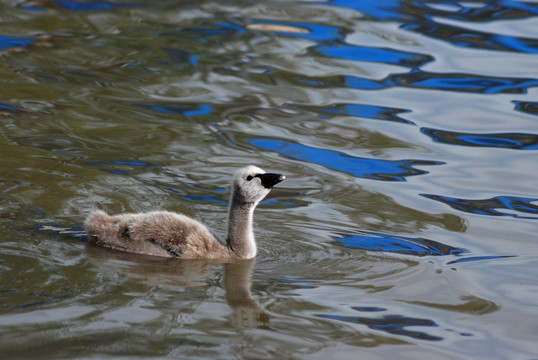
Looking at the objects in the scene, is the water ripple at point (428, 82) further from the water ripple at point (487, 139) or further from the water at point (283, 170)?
the water ripple at point (487, 139)

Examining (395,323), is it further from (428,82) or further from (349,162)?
(428,82)

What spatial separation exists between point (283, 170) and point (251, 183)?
2628 mm

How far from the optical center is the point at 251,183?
7949mm

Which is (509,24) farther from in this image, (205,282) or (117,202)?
(205,282)

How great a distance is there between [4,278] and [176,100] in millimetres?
6422

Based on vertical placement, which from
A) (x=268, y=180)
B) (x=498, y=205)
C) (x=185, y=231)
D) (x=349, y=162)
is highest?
(x=268, y=180)

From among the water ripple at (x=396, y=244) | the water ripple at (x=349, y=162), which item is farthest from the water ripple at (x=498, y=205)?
the water ripple at (x=396, y=244)

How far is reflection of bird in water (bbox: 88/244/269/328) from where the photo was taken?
22.6 ft

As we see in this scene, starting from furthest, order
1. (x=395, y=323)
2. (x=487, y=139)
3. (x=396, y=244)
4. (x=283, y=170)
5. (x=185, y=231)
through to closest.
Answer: (x=487, y=139) → (x=283, y=170) → (x=396, y=244) → (x=185, y=231) → (x=395, y=323)

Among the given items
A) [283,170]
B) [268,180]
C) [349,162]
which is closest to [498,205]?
[349,162]

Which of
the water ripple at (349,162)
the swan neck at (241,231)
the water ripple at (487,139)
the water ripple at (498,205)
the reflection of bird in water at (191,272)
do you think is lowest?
the reflection of bird in water at (191,272)

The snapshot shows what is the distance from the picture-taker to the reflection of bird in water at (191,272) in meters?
6.90

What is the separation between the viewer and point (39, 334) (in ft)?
19.7

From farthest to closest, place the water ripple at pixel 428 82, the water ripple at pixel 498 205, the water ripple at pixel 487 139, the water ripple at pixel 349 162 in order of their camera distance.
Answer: the water ripple at pixel 428 82 < the water ripple at pixel 487 139 < the water ripple at pixel 349 162 < the water ripple at pixel 498 205
